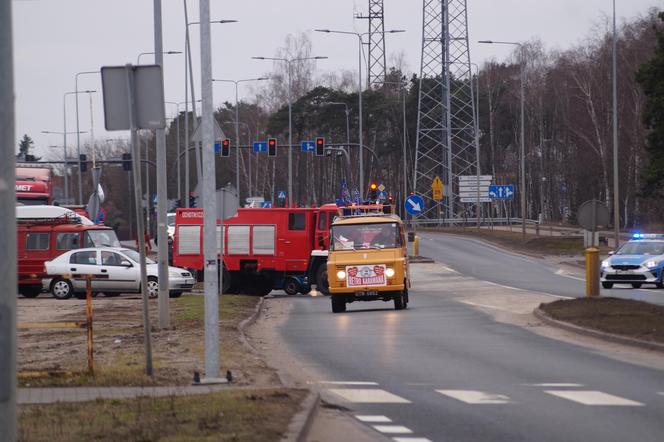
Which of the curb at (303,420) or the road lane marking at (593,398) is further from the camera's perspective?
the road lane marking at (593,398)

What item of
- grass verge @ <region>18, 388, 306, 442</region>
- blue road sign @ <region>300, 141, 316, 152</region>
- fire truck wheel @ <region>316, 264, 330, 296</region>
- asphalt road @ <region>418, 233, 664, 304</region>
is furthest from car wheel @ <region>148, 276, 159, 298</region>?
blue road sign @ <region>300, 141, 316, 152</region>

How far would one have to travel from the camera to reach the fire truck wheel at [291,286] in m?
40.6

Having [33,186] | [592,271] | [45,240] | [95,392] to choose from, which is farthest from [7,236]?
[33,186]

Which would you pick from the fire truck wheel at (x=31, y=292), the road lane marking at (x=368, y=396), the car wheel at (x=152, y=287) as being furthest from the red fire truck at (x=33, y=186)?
the road lane marking at (x=368, y=396)

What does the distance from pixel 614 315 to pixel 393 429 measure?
1328 centimetres

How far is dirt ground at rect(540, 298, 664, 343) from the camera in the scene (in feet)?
69.0

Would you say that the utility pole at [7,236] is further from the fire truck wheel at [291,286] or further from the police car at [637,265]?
the police car at [637,265]

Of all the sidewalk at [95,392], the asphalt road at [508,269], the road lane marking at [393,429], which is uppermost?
the sidewalk at [95,392]

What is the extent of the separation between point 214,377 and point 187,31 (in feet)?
120

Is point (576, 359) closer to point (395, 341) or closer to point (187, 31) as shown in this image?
point (395, 341)

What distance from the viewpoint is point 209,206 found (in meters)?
14.3

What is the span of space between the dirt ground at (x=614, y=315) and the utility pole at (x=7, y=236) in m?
13.7

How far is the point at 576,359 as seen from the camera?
59.3 feet

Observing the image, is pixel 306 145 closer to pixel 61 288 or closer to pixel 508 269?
pixel 508 269
